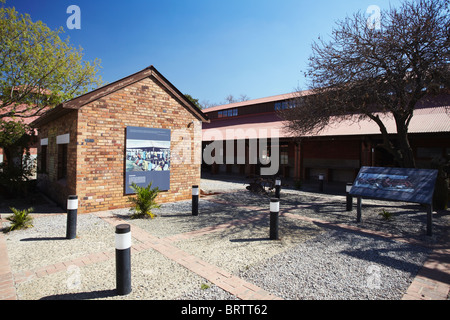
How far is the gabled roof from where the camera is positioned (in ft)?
23.3

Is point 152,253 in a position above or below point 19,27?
below

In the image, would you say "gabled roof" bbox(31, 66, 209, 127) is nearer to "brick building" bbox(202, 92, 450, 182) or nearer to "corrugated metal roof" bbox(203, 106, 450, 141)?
"corrugated metal roof" bbox(203, 106, 450, 141)

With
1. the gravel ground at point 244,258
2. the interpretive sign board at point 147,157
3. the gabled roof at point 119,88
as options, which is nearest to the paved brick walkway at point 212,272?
the gravel ground at point 244,258

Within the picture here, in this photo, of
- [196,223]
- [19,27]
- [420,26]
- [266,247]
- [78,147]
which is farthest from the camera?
[19,27]

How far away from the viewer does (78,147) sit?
7.12 meters

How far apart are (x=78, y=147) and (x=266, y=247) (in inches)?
230

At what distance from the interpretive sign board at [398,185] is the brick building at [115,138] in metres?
5.83

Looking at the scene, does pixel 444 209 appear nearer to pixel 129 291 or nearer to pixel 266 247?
pixel 266 247

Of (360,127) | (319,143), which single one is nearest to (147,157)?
(360,127)

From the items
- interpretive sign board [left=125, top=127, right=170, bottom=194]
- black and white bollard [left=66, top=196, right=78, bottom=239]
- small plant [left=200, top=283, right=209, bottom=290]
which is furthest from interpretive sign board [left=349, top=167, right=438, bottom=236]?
black and white bollard [left=66, top=196, right=78, bottom=239]

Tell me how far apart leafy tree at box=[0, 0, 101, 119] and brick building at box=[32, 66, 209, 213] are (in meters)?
7.50

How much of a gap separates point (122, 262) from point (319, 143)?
17.0 metres
